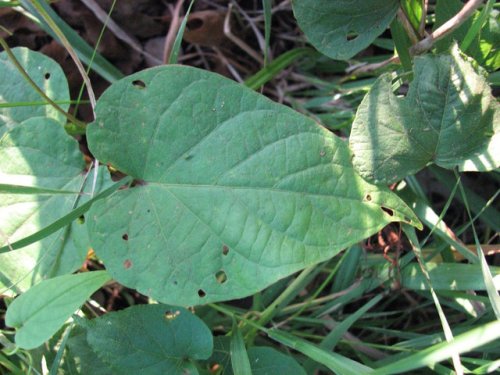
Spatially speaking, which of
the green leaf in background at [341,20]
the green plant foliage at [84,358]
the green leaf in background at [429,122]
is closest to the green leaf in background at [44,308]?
the green plant foliage at [84,358]

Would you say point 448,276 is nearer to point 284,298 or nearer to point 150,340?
point 284,298

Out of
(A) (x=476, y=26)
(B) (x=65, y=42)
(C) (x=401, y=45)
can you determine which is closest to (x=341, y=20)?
(C) (x=401, y=45)

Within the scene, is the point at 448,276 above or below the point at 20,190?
below

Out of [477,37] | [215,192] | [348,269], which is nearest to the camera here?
[215,192]

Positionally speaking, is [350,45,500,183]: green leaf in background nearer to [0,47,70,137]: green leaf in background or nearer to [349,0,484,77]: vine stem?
[349,0,484,77]: vine stem

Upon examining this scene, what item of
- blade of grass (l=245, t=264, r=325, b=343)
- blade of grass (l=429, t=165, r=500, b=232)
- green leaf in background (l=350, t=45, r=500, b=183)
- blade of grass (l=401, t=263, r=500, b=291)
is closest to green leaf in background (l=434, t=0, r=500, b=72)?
green leaf in background (l=350, t=45, r=500, b=183)
